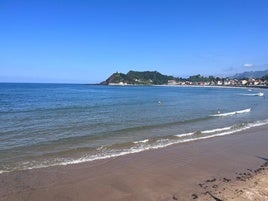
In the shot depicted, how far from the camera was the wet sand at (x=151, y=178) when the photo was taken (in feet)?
33.0

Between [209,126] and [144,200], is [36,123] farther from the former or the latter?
[144,200]

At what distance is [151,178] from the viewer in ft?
39.2

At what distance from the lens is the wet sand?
1007 cm

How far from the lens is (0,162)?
13758 mm

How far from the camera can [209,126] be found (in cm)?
2662

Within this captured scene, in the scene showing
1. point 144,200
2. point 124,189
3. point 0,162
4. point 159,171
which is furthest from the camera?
point 0,162

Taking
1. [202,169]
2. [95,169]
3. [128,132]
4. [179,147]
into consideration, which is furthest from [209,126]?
[95,169]

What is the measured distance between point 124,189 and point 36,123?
1676 centimetres

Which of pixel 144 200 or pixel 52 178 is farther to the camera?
pixel 52 178

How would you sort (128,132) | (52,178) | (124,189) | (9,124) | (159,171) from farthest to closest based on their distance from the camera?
(9,124)
(128,132)
(159,171)
(52,178)
(124,189)

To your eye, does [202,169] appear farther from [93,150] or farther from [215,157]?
[93,150]

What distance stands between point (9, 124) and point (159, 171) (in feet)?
53.3

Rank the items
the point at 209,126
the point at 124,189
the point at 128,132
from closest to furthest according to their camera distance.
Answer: the point at 124,189 → the point at 128,132 → the point at 209,126

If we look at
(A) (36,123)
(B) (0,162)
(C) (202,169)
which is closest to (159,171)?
(C) (202,169)
